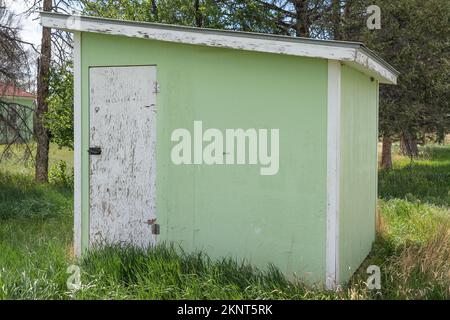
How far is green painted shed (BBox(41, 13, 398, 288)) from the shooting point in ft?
16.3

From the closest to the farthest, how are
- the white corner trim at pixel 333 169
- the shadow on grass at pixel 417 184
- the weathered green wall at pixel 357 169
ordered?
1. the white corner trim at pixel 333 169
2. the weathered green wall at pixel 357 169
3. the shadow on grass at pixel 417 184

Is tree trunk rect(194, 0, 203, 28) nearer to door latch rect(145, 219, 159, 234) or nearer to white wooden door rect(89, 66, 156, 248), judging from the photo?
white wooden door rect(89, 66, 156, 248)

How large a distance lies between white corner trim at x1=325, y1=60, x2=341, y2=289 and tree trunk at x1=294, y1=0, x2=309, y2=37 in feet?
29.8

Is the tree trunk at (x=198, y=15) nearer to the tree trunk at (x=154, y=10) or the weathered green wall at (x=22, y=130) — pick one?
the tree trunk at (x=154, y=10)

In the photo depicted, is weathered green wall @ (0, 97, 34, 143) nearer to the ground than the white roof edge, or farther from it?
nearer to the ground

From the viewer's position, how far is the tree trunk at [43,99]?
13461 mm

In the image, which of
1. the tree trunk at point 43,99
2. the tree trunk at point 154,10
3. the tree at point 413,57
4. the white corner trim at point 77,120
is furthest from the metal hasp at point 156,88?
the tree trunk at point 43,99

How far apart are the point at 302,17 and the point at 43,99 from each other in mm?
7339

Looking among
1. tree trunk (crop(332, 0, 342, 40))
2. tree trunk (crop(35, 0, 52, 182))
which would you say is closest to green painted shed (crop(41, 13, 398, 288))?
tree trunk (crop(332, 0, 342, 40))

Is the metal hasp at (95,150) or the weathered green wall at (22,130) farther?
the weathered green wall at (22,130)

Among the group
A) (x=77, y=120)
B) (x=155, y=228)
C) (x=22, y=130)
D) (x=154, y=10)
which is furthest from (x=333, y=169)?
(x=154, y=10)

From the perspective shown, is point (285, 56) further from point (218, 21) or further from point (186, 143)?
point (218, 21)

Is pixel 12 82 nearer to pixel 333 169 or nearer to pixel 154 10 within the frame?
pixel 154 10

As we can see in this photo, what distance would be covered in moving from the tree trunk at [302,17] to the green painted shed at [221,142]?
8039 mm
